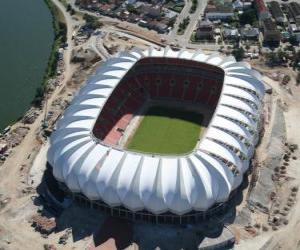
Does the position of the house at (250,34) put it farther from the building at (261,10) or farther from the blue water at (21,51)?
the blue water at (21,51)

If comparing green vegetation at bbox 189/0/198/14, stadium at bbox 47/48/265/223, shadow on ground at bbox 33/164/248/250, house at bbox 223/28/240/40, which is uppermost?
green vegetation at bbox 189/0/198/14

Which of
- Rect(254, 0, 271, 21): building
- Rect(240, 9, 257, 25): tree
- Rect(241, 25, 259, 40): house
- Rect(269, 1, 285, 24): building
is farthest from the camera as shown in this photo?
Rect(240, 9, 257, 25): tree

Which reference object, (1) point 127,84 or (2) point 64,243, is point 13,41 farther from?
(2) point 64,243

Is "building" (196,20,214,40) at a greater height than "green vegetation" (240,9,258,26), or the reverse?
"green vegetation" (240,9,258,26)

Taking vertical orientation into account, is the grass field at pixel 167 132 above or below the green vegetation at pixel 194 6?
below

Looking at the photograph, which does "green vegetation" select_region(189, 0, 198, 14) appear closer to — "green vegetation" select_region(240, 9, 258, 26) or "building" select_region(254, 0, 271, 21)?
"green vegetation" select_region(240, 9, 258, 26)

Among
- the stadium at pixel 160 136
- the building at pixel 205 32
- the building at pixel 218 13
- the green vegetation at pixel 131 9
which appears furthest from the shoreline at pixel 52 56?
the building at pixel 218 13

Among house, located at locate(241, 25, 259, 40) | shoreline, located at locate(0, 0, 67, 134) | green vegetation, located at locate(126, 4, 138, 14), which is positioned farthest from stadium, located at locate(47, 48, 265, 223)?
green vegetation, located at locate(126, 4, 138, 14)
